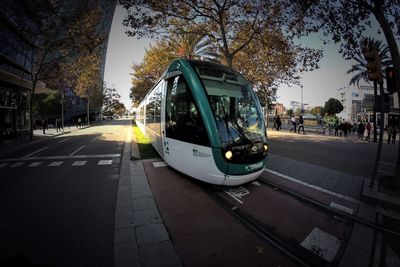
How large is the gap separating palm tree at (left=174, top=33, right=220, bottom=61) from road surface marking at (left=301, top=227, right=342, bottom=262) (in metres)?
16.0

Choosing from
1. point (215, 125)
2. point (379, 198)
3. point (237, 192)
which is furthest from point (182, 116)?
point (379, 198)

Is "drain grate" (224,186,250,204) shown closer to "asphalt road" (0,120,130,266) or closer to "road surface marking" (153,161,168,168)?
"asphalt road" (0,120,130,266)

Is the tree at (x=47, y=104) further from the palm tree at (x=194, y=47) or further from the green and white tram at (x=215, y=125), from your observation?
the green and white tram at (x=215, y=125)

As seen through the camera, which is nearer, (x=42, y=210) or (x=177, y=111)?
(x=42, y=210)

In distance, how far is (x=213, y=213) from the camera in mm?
3729

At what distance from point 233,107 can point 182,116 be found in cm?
128

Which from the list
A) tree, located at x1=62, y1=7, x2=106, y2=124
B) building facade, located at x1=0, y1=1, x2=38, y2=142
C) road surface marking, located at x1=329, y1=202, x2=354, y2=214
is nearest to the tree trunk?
road surface marking, located at x1=329, y1=202, x2=354, y2=214

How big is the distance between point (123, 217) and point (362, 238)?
4109mm

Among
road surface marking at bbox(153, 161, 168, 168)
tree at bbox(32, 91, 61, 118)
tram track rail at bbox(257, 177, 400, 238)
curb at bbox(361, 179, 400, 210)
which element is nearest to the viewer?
tram track rail at bbox(257, 177, 400, 238)

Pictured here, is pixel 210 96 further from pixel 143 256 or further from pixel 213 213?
pixel 143 256

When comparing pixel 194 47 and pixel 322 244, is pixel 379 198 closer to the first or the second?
pixel 322 244

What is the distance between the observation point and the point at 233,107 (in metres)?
4.48

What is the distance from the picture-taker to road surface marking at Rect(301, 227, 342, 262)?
2.74 metres

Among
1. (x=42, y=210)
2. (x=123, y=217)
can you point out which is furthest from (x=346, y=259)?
(x=42, y=210)
